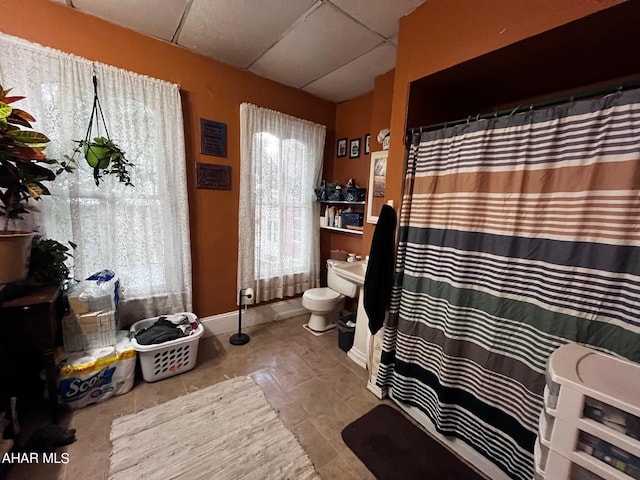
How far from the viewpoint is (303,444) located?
1.44 meters

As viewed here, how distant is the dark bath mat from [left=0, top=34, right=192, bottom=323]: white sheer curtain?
176cm

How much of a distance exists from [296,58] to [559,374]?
259 centimetres

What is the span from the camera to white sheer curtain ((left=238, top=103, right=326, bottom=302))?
2459mm

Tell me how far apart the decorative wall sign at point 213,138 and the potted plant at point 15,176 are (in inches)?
42.2

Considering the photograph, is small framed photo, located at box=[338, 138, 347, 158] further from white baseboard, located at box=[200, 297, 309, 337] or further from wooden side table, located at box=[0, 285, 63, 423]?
wooden side table, located at box=[0, 285, 63, 423]

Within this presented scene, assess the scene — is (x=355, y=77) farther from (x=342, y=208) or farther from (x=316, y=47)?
(x=342, y=208)

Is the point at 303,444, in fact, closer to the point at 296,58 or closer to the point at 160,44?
the point at 296,58

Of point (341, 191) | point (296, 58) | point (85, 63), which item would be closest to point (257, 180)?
point (341, 191)

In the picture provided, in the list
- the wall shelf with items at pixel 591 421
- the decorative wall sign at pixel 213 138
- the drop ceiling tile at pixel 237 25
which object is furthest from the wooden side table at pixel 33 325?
the wall shelf with items at pixel 591 421

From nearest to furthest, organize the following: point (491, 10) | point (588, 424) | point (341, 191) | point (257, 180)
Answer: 1. point (588, 424)
2. point (491, 10)
3. point (257, 180)
4. point (341, 191)

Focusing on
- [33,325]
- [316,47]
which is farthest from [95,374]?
[316,47]

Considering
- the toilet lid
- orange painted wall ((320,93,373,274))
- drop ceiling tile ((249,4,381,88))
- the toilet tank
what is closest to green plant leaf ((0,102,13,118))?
drop ceiling tile ((249,4,381,88))

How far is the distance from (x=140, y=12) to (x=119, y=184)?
1178mm

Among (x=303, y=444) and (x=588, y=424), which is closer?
(x=588, y=424)
